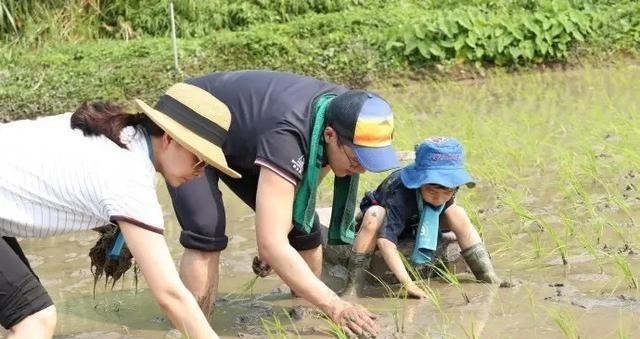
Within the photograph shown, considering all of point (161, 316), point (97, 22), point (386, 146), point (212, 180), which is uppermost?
point (386, 146)

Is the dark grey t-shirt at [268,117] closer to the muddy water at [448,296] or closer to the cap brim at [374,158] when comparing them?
the cap brim at [374,158]

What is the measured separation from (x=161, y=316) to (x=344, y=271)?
801 millimetres

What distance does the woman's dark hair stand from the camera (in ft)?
8.55

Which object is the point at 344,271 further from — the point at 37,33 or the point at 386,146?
the point at 37,33

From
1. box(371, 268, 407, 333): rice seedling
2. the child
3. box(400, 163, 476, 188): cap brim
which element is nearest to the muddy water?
box(371, 268, 407, 333): rice seedling

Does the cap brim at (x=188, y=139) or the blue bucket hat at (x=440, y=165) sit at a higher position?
the cap brim at (x=188, y=139)

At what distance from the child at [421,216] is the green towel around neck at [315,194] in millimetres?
130

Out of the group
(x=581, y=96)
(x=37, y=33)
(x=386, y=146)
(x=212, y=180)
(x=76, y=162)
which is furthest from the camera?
(x=37, y=33)

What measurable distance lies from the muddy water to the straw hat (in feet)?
3.42

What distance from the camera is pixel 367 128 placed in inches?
123

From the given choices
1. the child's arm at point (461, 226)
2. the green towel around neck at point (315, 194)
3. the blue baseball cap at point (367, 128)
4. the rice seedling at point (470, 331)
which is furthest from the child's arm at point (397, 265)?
the blue baseball cap at point (367, 128)

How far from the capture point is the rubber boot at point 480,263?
12.6 feet

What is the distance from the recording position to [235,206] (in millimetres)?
5391

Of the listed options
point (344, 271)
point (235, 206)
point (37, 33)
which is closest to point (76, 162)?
point (344, 271)
